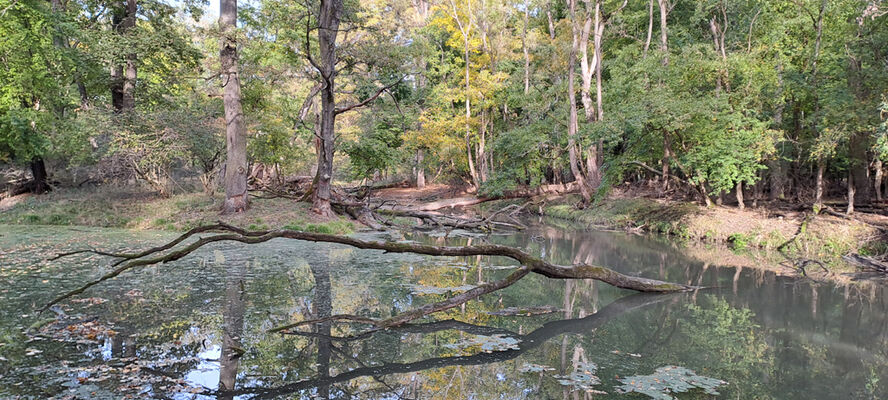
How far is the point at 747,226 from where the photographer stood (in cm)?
1502

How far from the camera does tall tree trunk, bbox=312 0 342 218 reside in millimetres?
14281

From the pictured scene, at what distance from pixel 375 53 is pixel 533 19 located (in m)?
20.1

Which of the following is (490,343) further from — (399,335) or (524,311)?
(524,311)

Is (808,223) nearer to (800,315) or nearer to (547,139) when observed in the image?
(800,315)

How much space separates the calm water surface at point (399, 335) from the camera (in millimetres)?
4148

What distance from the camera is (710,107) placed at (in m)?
16.0

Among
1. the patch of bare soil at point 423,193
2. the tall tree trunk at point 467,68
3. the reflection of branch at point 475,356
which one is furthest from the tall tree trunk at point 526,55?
the reflection of branch at point 475,356

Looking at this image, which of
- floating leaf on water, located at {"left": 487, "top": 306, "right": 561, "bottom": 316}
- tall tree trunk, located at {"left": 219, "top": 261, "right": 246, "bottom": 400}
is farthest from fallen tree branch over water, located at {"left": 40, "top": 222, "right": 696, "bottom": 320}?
tall tree trunk, located at {"left": 219, "top": 261, "right": 246, "bottom": 400}

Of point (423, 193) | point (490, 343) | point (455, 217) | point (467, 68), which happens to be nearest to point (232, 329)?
point (490, 343)

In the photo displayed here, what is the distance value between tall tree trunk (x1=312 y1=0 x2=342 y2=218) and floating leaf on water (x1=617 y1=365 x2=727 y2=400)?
11.7m

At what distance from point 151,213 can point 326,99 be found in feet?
20.4

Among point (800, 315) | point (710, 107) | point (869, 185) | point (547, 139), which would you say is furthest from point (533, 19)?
point (800, 315)

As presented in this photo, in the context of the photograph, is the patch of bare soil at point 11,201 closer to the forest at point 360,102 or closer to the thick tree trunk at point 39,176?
the thick tree trunk at point 39,176

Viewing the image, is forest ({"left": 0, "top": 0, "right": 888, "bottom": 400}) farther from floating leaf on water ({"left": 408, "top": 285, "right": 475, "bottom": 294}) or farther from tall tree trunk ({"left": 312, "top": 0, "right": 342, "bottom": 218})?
floating leaf on water ({"left": 408, "top": 285, "right": 475, "bottom": 294})
